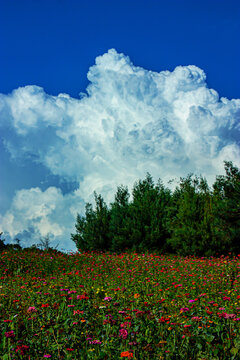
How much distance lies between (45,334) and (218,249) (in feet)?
47.9

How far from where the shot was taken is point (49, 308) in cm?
456

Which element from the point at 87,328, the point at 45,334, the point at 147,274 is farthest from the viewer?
the point at 147,274

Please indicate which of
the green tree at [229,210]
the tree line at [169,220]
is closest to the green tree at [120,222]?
the tree line at [169,220]

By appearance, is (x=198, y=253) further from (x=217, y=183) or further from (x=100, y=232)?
(x=100, y=232)

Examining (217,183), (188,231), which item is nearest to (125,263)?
(188,231)

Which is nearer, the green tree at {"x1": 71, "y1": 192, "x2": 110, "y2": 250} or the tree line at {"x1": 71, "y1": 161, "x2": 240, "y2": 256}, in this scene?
the tree line at {"x1": 71, "y1": 161, "x2": 240, "y2": 256}

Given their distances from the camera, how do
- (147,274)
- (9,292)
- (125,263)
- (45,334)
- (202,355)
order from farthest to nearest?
(125,263) < (147,274) < (9,292) < (45,334) < (202,355)

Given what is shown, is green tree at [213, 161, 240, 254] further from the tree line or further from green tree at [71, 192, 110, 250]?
green tree at [71, 192, 110, 250]

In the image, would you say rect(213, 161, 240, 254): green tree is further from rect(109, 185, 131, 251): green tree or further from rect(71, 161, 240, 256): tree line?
rect(109, 185, 131, 251): green tree

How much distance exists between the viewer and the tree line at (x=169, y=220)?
52.3 feet

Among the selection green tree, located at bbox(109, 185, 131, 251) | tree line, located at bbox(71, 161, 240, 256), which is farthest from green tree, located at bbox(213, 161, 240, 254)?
green tree, located at bbox(109, 185, 131, 251)

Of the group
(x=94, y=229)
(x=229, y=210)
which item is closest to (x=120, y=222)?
(x=94, y=229)

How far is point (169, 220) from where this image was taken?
18375 mm

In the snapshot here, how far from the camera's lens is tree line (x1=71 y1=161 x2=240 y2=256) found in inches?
628
